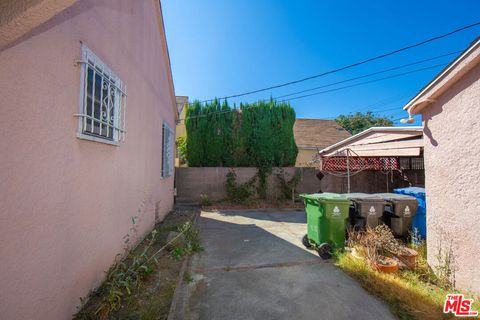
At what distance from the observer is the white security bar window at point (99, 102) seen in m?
2.52

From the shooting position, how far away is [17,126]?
1650 mm

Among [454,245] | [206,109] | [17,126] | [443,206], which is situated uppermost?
[206,109]

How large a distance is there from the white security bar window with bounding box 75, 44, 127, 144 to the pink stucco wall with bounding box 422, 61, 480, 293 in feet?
17.0

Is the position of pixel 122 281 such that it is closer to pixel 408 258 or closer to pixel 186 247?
pixel 186 247

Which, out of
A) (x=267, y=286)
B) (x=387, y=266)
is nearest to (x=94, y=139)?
(x=267, y=286)

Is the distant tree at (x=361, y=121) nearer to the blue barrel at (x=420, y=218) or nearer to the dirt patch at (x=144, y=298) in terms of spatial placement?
the blue barrel at (x=420, y=218)

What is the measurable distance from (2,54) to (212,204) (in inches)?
372

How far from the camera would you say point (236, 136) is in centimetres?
1173

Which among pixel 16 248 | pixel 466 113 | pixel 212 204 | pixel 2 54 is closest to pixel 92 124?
pixel 2 54

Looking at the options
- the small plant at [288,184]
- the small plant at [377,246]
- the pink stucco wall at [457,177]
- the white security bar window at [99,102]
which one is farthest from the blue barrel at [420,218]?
the white security bar window at [99,102]

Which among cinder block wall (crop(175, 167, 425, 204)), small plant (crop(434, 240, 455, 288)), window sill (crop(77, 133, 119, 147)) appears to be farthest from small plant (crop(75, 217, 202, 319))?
cinder block wall (crop(175, 167, 425, 204))

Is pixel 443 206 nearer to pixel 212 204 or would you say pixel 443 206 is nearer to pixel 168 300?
pixel 168 300

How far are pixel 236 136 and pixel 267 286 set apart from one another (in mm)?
8919

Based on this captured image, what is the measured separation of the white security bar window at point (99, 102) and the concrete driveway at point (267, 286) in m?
2.59
